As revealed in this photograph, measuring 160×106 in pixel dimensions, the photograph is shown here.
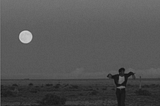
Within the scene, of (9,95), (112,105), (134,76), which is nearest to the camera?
(134,76)

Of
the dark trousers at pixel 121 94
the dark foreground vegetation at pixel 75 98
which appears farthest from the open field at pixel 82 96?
the dark trousers at pixel 121 94

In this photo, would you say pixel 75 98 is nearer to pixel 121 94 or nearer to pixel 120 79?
pixel 121 94

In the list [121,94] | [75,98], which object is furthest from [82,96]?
[121,94]

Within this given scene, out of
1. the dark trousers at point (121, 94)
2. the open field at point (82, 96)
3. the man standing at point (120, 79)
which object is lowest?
the open field at point (82, 96)

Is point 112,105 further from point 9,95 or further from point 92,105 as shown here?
point 9,95

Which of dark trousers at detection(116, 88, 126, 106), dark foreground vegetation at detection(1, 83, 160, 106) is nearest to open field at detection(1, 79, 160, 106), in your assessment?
dark foreground vegetation at detection(1, 83, 160, 106)

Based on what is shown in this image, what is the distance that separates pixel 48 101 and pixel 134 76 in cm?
1140

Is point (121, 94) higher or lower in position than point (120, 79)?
lower

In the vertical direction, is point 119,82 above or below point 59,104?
above

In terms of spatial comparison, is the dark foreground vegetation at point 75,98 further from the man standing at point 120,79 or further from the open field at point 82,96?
the man standing at point 120,79

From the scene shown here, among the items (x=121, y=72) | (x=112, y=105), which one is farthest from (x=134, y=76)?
(x=112, y=105)

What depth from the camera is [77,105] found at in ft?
82.6

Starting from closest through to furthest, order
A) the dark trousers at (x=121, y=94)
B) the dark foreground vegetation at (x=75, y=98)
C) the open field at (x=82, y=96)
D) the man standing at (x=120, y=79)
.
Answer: the man standing at (x=120, y=79) < the dark trousers at (x=121, y=94) < the dark foreground vegetation at (x=75, y=98) < the open field at (x=82, y=96)

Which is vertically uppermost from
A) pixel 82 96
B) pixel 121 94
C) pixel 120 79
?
pixel 120 79
